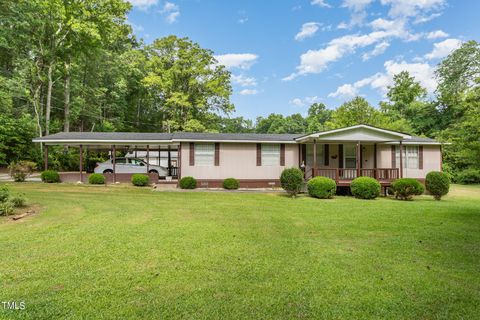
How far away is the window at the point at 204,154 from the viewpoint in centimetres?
1440

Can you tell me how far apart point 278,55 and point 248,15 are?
307 inches

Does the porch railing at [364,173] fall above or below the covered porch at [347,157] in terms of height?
below

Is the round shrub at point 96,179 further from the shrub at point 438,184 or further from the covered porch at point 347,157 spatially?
the shrub at point 438,184

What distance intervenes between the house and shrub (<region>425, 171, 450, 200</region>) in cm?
183

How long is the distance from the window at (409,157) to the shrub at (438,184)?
11.1 ft

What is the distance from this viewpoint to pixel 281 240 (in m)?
5.30

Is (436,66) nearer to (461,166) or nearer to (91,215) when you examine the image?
(461,166)

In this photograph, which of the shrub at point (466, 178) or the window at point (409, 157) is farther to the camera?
the shrub at point (466, 178)

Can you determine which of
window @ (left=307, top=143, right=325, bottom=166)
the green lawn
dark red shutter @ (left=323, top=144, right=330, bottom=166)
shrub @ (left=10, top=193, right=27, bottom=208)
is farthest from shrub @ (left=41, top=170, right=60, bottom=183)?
dark red shutter @ (left=323, top=144, right=330, bottom=166)

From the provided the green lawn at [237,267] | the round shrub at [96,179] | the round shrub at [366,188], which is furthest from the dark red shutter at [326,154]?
the round shrub at [96,179]

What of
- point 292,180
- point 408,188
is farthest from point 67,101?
point 408,188

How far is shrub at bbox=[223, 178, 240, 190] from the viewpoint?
14.1 meters

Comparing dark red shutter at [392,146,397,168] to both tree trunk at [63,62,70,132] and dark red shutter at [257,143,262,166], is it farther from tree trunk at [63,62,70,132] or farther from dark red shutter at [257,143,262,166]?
tree trunk at [63,62,70,132]

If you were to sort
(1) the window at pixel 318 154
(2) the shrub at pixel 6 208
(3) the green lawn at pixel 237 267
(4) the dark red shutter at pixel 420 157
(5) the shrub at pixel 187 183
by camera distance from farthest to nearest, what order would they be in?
1. (4) the dark red shutter at pixel 420 157
2. (1) the window at pixel 318 154
3. (5) the shrub at pixel 187 183
4. (2) the shrub at pixel 6 208
5. (3) the green lawn at pixel 237 267
